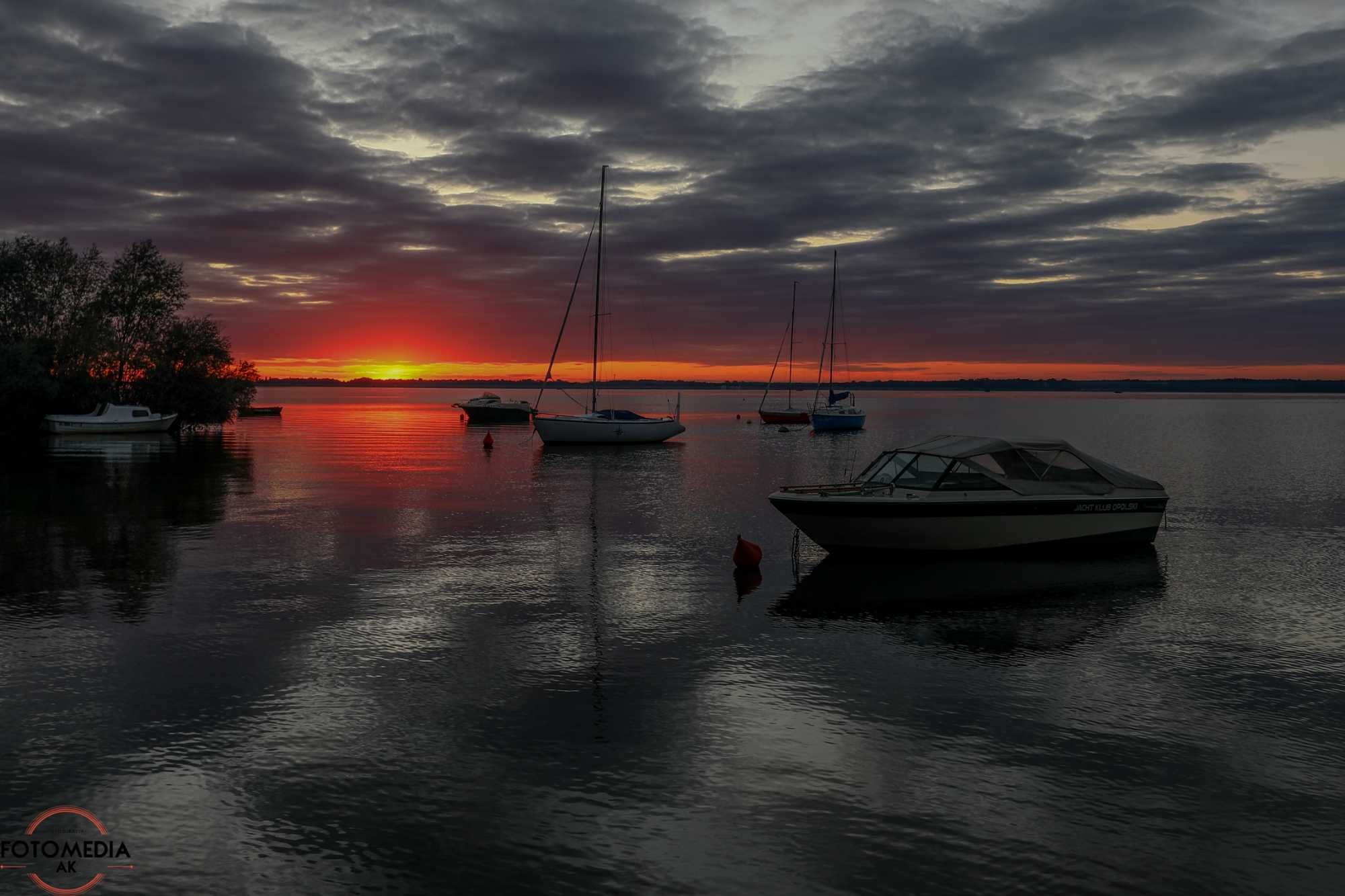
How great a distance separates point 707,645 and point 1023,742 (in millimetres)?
4687

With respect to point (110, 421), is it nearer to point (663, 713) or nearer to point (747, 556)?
point (747, 556)

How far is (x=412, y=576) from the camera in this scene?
17.6 meters

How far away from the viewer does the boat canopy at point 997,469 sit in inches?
778

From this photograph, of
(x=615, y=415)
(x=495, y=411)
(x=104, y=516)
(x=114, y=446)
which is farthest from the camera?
(x=495, y=411)

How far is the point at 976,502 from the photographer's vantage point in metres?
19.3

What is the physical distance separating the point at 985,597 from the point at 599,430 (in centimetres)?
4453

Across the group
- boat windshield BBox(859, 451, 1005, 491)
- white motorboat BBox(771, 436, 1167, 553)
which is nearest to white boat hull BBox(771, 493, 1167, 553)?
white motorboat BBox(771, 436, 1167, 553)

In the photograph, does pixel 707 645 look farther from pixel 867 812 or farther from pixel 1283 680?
pixel 1283 680

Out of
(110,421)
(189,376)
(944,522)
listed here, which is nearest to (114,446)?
(110,421)

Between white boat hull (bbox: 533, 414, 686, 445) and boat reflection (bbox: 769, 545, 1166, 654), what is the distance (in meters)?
39.6

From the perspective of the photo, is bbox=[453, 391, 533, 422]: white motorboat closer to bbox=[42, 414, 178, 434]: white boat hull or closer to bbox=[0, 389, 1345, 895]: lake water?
bbox=[42, 414, 178, 434]: white boat hull

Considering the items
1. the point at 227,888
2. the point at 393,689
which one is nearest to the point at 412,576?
the point at 393,689

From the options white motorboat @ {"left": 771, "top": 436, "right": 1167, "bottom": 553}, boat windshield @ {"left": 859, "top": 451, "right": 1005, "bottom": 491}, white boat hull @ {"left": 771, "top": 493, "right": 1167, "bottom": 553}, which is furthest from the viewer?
boat windshield @ {"left": 859, "top": 451, "right": 1005, "bottom": 491}

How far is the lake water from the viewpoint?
22.7 ft
